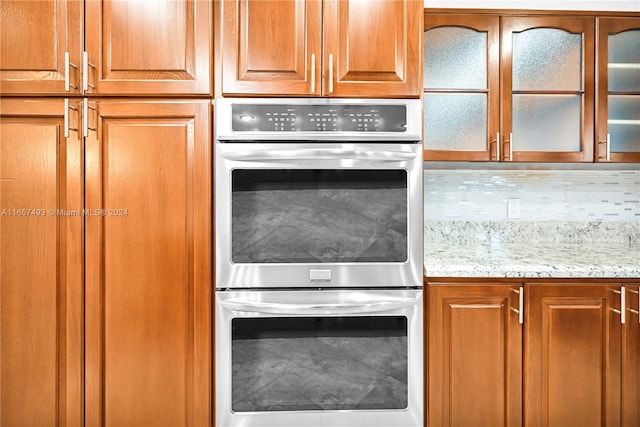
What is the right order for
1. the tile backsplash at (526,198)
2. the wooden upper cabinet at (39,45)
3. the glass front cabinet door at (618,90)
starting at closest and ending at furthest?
the wooden upper cabinet at (39,45) → the glass front cabinet door at (618,90) → the tile backsplash at (526,198)

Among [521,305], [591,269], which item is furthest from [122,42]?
[591,269]

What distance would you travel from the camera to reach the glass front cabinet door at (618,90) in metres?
1.84

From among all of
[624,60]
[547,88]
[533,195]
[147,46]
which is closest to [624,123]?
[624,60]

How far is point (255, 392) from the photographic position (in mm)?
1464

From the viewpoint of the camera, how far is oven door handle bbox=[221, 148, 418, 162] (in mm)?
1435

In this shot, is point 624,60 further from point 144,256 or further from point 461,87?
point 144,256

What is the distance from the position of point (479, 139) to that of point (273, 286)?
1.21m

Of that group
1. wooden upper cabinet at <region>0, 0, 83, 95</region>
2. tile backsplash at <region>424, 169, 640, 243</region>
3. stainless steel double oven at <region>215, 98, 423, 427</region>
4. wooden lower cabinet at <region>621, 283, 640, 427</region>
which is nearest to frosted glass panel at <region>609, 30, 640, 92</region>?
tile backsplash at <region>424, 169, 640, 243</region>

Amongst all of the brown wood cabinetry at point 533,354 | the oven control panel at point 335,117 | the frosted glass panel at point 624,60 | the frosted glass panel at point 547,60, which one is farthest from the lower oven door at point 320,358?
the frosted glass panel at point 624,60

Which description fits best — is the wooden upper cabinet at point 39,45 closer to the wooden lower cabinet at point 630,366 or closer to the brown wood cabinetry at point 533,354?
the brown wood cabinetry at point 533,354

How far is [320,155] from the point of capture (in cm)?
145

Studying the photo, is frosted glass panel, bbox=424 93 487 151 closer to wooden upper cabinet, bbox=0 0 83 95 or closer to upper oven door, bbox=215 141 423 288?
upper oven door, bbox=215 141 423 288

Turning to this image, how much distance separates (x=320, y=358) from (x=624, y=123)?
5.97ft

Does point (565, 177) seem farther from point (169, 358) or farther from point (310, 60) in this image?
point (169, 358)
